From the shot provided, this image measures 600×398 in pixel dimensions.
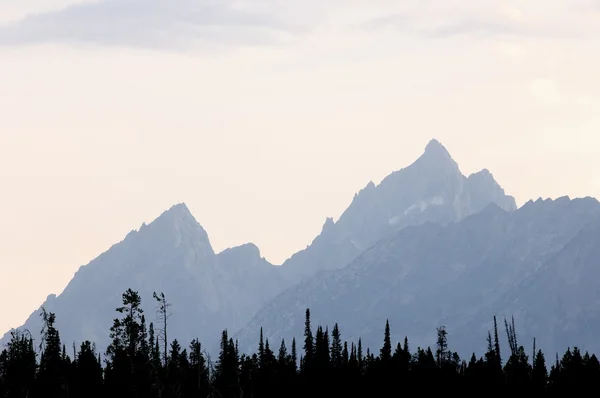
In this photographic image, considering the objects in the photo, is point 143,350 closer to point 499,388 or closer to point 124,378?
point 124,378

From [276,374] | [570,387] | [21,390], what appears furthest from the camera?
[276,374]

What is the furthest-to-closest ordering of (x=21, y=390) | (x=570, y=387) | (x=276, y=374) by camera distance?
(x=276, y=374) < (x=570, y=387) < (x=21, y=390)

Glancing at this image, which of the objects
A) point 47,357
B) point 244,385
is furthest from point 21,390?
point 244,385

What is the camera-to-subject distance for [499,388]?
181875mm

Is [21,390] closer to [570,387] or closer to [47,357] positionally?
[47,357]

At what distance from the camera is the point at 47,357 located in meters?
180

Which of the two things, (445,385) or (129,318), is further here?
(445,385)

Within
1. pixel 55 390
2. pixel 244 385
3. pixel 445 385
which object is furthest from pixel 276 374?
pixel 55 390

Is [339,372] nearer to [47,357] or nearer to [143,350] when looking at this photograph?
[143,350]


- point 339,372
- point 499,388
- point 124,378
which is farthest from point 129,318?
point 499,388

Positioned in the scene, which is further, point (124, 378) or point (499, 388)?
point (499, 388)

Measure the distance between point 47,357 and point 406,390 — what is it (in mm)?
46776

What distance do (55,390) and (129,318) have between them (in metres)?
12.1

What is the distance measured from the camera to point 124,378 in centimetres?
16112
